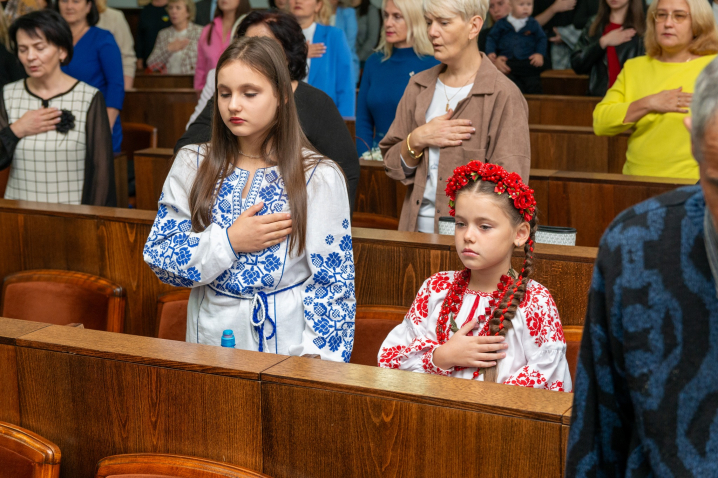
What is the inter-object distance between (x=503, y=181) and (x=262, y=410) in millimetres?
742

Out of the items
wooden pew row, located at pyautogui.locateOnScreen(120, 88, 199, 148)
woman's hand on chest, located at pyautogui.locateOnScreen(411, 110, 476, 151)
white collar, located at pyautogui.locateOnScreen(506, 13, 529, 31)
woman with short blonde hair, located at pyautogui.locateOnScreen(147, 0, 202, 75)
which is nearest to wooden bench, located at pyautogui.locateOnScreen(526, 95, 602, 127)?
white collar, located at pyautogui.locateOnScreen(506, 13, 529, 31)

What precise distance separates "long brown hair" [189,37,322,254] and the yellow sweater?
1663mm

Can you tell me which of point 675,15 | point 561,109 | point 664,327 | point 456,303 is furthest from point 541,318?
point 561,109

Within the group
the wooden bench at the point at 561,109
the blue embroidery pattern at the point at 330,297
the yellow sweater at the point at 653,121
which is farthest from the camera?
the wooden bench at the point at 561,109

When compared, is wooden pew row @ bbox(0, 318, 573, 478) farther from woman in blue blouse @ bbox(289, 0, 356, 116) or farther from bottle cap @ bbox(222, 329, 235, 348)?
woman in blue blouse @ bbox(289, 0, 356, 116)

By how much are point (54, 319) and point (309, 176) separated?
1218 millimetres

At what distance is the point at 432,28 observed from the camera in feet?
8.16

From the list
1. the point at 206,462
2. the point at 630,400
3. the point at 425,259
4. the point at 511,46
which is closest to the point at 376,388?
the point at 206,462

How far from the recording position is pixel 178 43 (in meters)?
6.80

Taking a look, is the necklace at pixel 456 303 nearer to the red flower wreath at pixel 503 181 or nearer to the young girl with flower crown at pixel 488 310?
the young girl with flower crown at pixel 488 310

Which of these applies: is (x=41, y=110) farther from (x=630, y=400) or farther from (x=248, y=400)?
(x=630, y=400)

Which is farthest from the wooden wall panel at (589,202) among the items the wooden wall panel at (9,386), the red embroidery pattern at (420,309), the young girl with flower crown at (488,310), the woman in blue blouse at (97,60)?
the woman in blue blouse at (97,60)

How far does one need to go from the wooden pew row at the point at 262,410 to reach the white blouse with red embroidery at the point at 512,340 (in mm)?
324

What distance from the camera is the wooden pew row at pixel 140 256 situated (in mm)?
2320
